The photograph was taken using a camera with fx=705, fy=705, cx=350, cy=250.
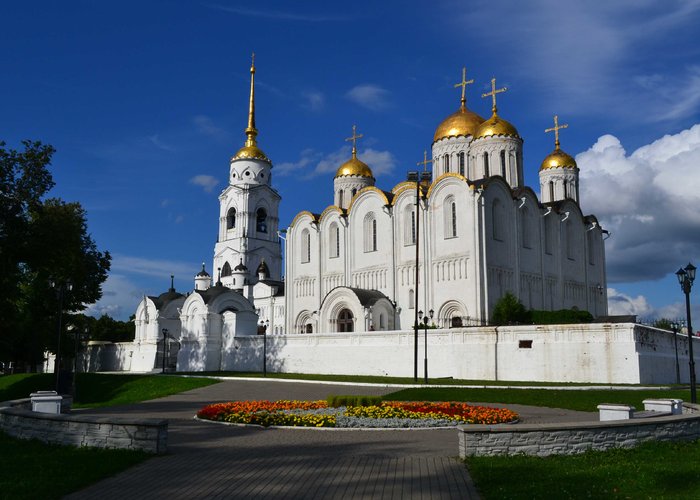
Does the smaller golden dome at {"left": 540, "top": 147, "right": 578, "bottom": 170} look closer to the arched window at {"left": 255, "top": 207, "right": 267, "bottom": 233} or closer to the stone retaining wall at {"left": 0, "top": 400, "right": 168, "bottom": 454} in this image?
the arched window at {"left": 255, "top": 207, "right": 267, "bottom": 233}

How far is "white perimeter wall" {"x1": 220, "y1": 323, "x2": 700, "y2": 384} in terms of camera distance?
28.9 metres

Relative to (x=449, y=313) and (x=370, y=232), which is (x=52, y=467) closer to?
(x=449, y=313)

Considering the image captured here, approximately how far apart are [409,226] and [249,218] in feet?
89.4

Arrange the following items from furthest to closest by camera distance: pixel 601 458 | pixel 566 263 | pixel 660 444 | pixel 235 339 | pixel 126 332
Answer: pixel 126 332, pixel 566 263, pixel 235 339, pixel 660 444, pixel 601 458

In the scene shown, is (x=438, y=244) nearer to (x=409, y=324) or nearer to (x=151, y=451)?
(x=409, y=324)

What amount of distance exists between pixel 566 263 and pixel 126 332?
4231 centimetres

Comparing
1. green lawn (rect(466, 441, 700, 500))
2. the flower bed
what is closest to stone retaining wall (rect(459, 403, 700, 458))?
green lawn (rect(466, 441, 700, 500))

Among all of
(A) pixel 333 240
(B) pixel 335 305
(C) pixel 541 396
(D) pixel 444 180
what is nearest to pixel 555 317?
(D) pixel 444 180

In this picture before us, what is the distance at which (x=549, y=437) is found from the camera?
10883 mm

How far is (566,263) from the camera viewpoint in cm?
5025

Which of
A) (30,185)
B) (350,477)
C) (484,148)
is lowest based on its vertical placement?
(350,477)

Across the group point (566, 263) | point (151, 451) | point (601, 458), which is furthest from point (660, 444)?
point (566, 263)

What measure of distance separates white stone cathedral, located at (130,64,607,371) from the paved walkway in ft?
78.8

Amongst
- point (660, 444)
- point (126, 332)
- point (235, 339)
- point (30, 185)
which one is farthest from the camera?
point (126, 332)
